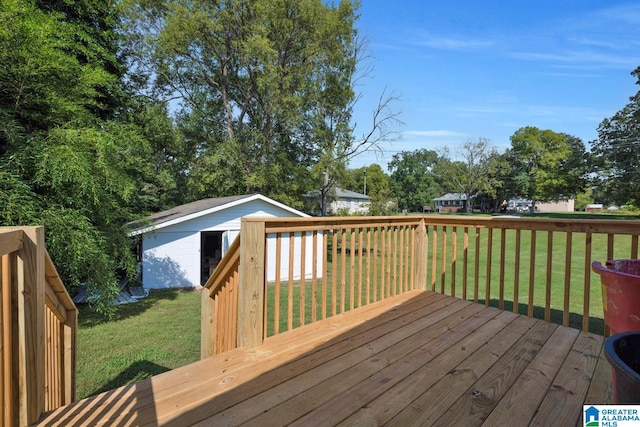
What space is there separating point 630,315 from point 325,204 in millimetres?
13578

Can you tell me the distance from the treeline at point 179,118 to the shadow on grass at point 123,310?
2.98 feet

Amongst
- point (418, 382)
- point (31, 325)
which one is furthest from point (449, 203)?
point (31, 325)

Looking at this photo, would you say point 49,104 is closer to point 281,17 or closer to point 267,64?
point 267,64

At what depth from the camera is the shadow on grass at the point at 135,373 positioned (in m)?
3.71

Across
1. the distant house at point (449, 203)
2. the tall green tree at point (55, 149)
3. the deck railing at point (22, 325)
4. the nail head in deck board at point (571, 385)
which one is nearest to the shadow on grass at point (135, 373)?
the tall green tree at point (55, 149)

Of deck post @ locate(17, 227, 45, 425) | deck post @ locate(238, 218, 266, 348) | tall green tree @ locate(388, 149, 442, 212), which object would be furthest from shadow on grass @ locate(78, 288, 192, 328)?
tall green tree @ locate(388, 149, 442, 212)

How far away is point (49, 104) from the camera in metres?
4.65

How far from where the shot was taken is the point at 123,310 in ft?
23.3

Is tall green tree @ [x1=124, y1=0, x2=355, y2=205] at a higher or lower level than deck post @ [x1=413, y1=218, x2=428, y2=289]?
higher

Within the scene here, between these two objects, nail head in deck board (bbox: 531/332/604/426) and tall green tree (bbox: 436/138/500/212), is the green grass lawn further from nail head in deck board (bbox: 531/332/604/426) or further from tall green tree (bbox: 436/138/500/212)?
tall green tree (bbox: 436/138/500/212)

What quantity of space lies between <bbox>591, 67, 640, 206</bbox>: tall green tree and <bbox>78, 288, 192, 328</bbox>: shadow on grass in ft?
73.5

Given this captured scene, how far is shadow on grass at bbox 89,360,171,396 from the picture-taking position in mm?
3711

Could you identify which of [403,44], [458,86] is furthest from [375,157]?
[403,44]

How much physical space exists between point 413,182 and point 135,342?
1596 inches
